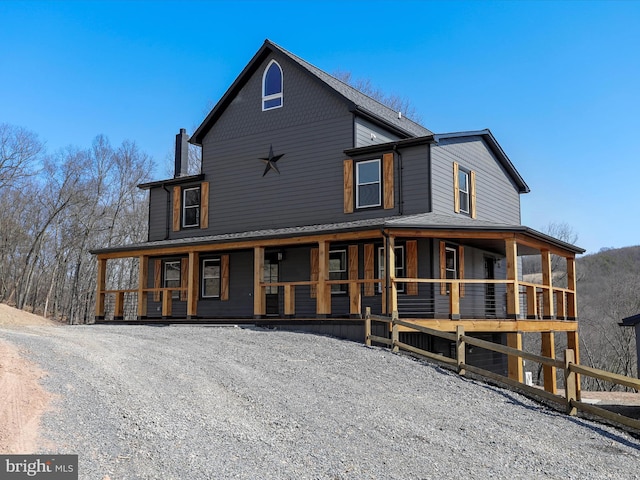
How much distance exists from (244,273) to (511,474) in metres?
14.2

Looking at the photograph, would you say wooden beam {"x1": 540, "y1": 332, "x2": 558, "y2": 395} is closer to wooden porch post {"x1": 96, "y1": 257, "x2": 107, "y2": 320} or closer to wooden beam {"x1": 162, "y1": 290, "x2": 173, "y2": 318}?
wooden beam {"x1": 162, "y1": 290, "x2": 173, "y2": 318}

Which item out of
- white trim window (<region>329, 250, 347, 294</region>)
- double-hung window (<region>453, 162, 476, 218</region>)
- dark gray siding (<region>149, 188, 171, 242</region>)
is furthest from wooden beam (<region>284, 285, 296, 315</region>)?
dark gray siding (<region>149, 188, 171, 242</region>)

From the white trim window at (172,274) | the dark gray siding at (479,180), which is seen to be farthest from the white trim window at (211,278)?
the dark gray siding at (479,180)

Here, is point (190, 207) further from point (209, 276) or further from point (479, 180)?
point (479, 180)

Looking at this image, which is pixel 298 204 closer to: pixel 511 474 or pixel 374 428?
pixel 374 428

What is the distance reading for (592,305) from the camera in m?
51.4

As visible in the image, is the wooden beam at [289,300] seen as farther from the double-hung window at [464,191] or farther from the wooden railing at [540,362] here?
the double-hung window at [464,191]

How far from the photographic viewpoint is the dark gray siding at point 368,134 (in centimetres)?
1889

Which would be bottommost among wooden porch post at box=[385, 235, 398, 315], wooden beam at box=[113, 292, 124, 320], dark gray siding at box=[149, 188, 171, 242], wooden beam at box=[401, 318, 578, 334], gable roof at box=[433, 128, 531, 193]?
wooden beam at box=[401, 318, 578, 334]

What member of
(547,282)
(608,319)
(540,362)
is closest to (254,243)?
(547,282)

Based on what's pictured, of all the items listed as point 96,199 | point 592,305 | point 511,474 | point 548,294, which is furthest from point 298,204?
point 592,305

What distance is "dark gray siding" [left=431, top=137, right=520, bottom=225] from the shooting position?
58.5 ft

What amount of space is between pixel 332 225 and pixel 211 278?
5.47 m

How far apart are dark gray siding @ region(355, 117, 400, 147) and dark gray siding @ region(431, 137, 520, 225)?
92.7 inches
